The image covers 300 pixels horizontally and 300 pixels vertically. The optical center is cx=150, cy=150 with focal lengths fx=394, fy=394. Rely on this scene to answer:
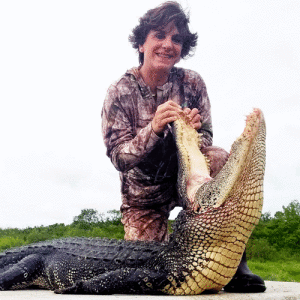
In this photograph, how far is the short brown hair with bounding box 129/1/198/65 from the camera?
4379 millimetres

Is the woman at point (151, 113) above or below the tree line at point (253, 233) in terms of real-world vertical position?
above

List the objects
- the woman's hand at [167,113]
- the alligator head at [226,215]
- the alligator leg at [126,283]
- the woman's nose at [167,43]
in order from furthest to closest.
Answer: the woman's nose at [167,43], the woman's hand at [167,113], the alligator leg at [126,283], the alligator head at [226,215]

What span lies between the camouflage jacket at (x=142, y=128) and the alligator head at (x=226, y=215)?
1.22 meters

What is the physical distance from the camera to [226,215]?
2770 mm

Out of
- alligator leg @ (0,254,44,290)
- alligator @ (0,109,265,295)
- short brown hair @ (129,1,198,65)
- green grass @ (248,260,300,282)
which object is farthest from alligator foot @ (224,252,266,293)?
green grass @ (248,260,300,282)

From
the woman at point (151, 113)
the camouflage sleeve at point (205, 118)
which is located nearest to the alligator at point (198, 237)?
the woman at point (151, 113)

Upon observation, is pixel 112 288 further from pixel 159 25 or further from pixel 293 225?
Result: pixel 293 225

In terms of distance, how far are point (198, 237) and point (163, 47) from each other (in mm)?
2311

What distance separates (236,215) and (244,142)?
52 centimetres

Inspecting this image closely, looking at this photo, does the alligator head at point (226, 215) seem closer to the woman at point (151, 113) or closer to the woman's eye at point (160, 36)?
the woman at point (151, 113)

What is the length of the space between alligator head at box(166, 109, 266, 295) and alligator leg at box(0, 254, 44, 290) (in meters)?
1.68

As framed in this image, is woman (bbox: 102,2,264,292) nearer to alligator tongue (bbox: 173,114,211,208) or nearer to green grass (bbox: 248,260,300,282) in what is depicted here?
alligator tongue (bbox: 173,114,211,208)

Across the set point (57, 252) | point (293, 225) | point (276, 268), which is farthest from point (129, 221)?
point (293, 225)

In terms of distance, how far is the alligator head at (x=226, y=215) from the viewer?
109 inches
